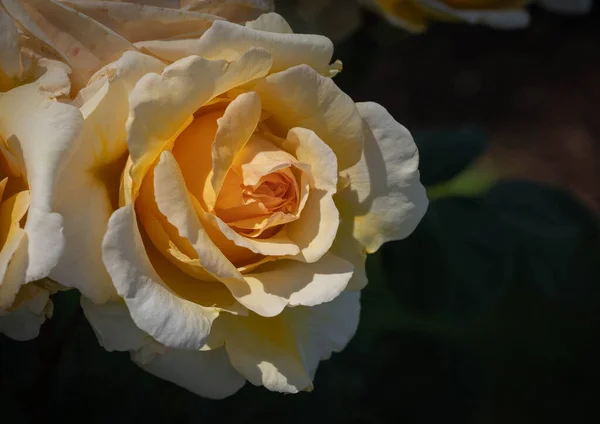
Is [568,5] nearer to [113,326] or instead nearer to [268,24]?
[268,24]

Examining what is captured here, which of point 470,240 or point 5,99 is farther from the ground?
point 5,99

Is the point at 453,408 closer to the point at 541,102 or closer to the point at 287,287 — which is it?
the point at 287,287

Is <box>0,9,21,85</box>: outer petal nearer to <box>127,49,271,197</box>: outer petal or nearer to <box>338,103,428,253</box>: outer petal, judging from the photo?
<box>127,49,271,197</box>: outer petal

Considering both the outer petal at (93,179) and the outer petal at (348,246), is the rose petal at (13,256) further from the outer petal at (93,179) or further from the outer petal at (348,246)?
the outer petal at (348,246)

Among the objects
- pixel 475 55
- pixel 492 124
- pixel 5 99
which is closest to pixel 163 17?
pixel 5 99

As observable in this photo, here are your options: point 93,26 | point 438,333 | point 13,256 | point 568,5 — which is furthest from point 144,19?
point 438,333

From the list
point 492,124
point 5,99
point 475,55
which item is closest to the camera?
point 5,99
